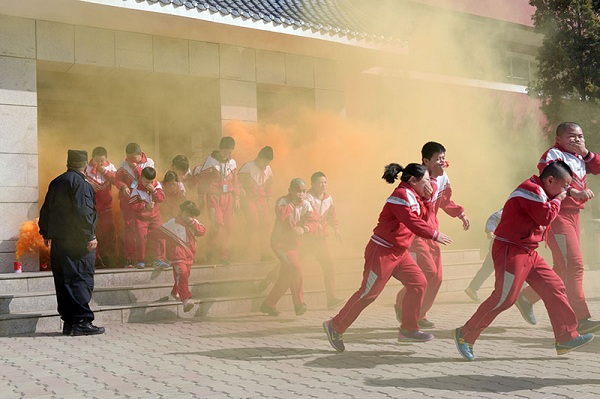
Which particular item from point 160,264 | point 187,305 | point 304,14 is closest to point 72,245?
point 187,305

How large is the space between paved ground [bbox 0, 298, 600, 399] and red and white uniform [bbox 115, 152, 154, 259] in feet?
7.25

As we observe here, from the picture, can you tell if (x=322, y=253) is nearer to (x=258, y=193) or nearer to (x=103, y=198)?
(x=258, y=193)

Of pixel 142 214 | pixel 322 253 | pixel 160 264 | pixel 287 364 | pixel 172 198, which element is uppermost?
pixel 172 198

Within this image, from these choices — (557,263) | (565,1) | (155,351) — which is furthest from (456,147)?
(155,351)

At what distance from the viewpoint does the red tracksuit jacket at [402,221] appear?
18.8 feet

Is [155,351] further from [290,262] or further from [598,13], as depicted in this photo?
[598,13]

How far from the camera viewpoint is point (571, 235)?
20.5 ft

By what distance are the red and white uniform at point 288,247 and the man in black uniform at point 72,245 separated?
2.06 meters

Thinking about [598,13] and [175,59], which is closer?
[175,59]

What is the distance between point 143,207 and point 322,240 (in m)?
2.69

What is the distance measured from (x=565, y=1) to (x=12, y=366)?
13980 millimetres

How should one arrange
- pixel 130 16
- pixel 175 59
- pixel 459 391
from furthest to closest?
pixel 175 59, pixel 130 16, pixel 459 391

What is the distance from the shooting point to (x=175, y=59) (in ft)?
41.3

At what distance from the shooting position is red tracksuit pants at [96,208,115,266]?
34.1 ft
